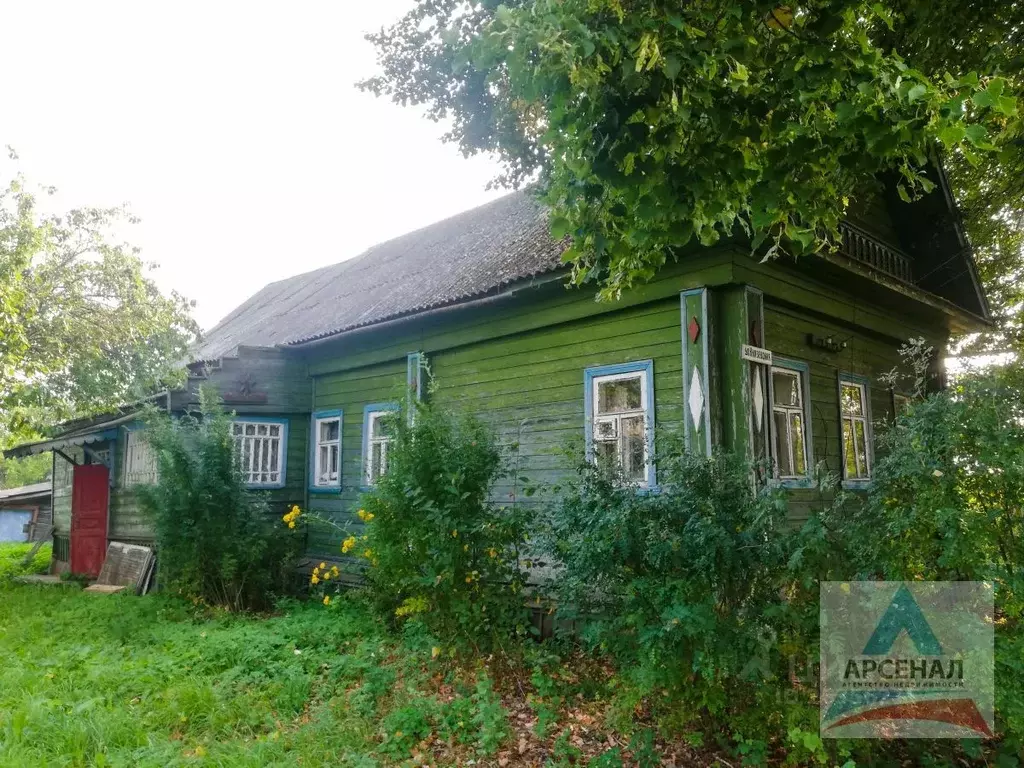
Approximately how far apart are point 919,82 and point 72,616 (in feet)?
34.4

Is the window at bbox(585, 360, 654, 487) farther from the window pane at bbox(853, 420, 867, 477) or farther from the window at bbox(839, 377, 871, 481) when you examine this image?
the window pane at bbox(853, 420, 867, 477)

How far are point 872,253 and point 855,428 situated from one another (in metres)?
2.42

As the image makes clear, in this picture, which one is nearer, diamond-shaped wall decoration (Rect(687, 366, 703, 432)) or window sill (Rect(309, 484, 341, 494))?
diamond-shaped wall decoration (Rect(687, 366, 703, 432))

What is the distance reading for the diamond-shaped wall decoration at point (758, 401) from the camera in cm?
686

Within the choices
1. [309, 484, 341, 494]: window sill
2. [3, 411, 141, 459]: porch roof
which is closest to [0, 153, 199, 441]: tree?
[3, 411, 141, 459]: porch roof

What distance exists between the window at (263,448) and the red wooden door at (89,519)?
3916 mm

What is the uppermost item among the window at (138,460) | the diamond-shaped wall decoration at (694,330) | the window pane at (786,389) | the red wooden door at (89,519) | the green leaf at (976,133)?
the green leaf at (976,133)

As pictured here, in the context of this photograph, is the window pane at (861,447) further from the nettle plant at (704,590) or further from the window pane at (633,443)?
the nettle plant at (704,590)

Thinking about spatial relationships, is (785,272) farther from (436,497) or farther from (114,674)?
(114,674)

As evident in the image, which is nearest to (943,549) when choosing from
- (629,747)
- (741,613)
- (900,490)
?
(900,490)

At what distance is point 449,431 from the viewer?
19.6 ft

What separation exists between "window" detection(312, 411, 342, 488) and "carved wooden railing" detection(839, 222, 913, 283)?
7993mm

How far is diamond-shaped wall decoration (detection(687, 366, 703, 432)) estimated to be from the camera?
679 cm

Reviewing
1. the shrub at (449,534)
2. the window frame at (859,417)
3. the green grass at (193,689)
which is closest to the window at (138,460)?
the green grass at (193,689)
